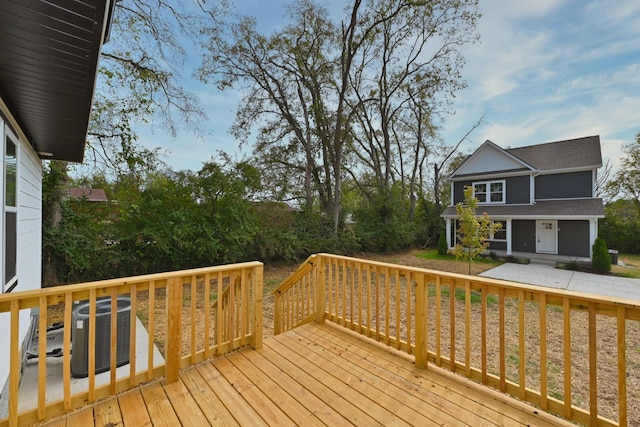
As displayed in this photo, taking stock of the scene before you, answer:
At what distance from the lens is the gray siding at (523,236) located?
1290 centimetres

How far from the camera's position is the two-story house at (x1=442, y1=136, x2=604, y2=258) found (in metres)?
11.6

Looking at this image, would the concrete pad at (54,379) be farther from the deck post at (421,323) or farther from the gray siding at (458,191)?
the gray siding at (458,191)

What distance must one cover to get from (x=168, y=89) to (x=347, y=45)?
778cm

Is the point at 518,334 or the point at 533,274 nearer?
the point at 518,334

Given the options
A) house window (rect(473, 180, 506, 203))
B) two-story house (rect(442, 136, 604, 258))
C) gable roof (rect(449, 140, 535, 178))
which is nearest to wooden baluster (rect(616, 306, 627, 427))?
two-story house (rect(442, 136, 604, 258))

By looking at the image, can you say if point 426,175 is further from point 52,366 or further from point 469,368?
point 52,366

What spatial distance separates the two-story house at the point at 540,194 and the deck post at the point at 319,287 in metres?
10.9

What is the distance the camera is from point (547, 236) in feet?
41.1

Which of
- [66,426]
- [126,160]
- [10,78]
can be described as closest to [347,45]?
[126,160]

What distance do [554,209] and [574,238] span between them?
1.54 metres

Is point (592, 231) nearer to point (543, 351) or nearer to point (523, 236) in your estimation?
point (523, 236)

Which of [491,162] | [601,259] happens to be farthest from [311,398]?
[491,162]

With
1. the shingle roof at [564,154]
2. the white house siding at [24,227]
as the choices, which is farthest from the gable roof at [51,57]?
the shingle roof at [564,154]

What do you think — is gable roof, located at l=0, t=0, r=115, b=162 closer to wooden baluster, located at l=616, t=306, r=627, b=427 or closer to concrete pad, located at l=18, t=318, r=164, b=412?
concrete pad, located at l=18, t=318, r=164, b=412
